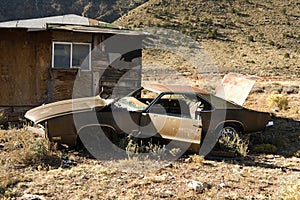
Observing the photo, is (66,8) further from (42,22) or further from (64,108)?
(64,108)

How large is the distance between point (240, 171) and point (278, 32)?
41.0m

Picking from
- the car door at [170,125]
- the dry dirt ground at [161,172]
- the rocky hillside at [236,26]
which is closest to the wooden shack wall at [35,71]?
the dry dirt ground at [161,172]

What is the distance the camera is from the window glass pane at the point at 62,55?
459 inches

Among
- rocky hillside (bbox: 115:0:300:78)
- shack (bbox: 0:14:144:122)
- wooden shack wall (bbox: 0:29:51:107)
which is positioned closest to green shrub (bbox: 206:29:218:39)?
rocky hillside (bbox: 115:0:300:78)

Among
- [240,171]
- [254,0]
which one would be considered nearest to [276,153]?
[240,171]

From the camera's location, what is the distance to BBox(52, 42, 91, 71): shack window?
38.2 feet

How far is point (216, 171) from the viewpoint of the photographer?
6.74 m

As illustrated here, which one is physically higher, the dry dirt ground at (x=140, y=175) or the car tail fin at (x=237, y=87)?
the car tail fin at (x=237, y=87)

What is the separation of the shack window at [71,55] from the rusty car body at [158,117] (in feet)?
11.8

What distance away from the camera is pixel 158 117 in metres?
7.59

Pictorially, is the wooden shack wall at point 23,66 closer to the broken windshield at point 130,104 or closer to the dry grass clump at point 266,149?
the broken windshield at point 130,104

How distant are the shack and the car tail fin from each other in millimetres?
3393

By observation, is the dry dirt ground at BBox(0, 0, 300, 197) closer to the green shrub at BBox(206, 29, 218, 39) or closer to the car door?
the car door

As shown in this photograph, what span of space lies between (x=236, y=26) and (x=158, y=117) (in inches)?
1617
